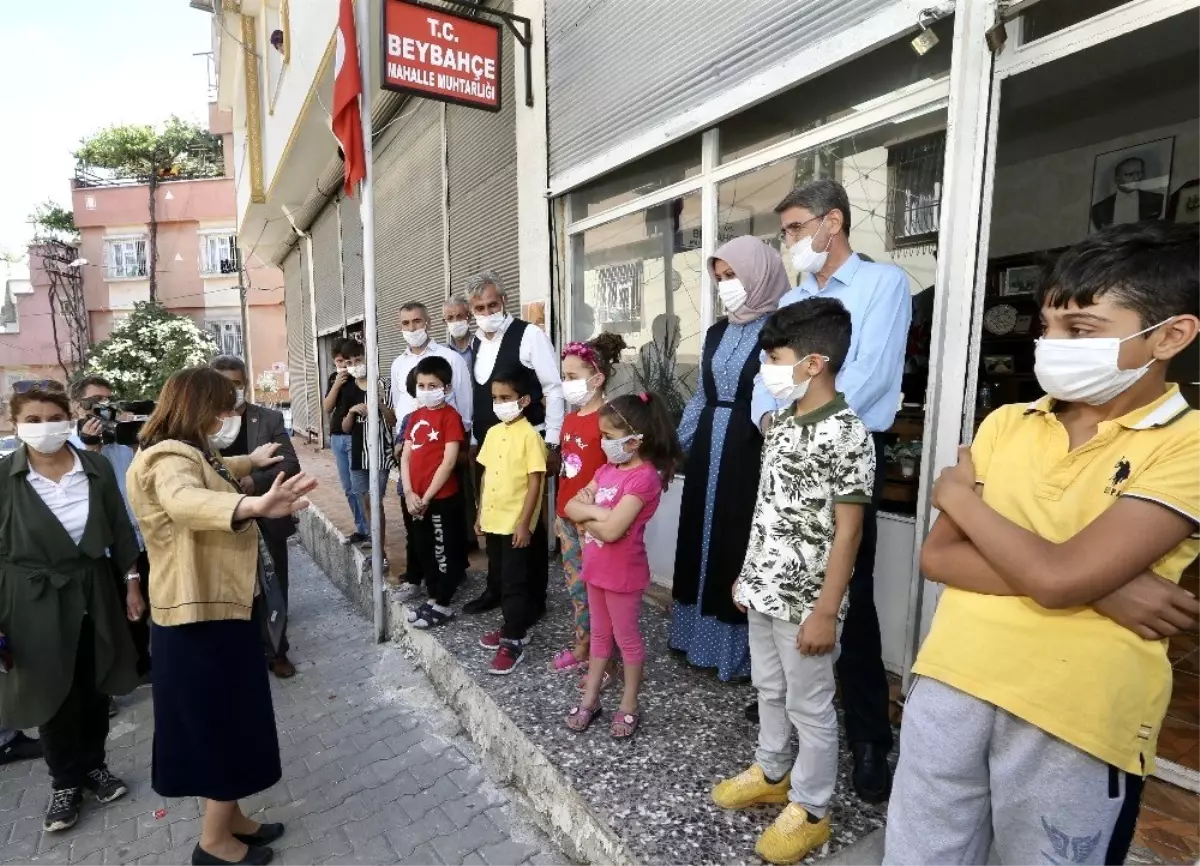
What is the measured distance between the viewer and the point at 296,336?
16609 mm

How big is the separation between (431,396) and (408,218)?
535 cm

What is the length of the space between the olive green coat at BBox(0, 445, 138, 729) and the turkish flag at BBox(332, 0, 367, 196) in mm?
2188

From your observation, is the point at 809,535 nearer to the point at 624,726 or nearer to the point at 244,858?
the point at 624,726

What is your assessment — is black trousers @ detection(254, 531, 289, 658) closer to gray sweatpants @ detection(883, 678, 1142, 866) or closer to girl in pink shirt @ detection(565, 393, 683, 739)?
girl in pink shirt @ detection(565, 393, 683, 739)

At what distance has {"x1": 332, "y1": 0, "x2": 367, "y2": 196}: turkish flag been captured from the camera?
372 centimetres

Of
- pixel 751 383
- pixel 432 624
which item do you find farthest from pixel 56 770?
pixel 751 383

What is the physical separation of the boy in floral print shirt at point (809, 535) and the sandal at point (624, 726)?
71 centimetres

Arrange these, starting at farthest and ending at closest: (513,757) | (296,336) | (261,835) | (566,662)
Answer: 1. (296,336)
2. (566,662)
3. (513,757)
4. (261,835)

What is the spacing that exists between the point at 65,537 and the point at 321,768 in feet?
4.96

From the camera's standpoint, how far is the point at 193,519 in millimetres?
2049

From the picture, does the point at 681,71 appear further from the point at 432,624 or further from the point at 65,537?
the point at 65,537

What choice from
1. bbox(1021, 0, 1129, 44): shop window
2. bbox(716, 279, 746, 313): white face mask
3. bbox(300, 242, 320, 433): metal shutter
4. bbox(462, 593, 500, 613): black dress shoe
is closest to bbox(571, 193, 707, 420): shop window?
bbox(716, 279, 746, 313): white face mask

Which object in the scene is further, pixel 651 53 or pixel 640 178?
pixel 640 178

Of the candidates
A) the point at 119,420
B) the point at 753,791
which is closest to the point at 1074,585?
the point at 753,791
